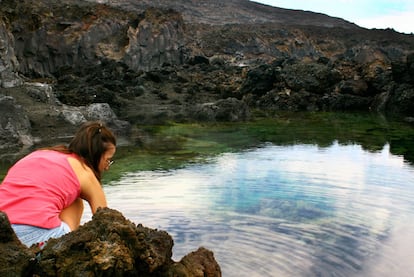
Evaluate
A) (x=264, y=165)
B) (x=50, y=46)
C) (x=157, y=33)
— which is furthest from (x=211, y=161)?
(x=157, y=33)

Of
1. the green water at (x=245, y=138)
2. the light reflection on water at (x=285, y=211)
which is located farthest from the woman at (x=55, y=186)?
the green water at (x=245, y=138)

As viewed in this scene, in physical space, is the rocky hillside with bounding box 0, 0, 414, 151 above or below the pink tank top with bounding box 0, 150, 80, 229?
below

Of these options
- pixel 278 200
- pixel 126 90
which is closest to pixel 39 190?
pixel 278 200

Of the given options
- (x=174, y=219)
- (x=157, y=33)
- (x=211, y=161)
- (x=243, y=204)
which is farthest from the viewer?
(x=157, y=33)

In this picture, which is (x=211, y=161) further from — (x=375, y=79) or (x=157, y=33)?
(x=157, y=33)

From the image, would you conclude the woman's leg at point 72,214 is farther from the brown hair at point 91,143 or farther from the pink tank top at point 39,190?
the brown hair at point 91,143

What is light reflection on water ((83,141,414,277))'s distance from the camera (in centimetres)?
516

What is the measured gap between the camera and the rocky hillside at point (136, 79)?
17.7 m

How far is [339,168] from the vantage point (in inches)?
400

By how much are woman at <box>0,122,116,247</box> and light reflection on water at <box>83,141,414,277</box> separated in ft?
5.46

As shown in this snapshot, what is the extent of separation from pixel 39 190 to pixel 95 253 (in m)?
0.66

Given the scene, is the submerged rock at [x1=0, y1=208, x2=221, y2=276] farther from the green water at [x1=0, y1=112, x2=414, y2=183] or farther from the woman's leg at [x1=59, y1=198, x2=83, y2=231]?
the green water at [x1=0, y1=112, x2=414, y2=183]

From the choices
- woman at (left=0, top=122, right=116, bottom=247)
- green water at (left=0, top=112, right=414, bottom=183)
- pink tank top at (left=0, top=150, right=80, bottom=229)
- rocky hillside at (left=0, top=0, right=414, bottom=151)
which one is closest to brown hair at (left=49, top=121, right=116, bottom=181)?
woman at (left=0, top=122, right=116, bottom=247)

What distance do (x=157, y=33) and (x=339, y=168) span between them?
136ft
